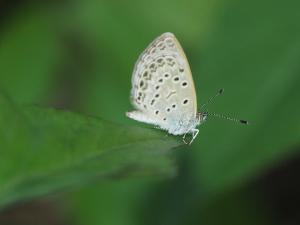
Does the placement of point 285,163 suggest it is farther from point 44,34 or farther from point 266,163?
point 44,34

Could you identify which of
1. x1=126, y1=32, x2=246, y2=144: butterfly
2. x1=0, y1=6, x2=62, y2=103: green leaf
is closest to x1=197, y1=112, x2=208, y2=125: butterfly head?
x1=126, y1=32, x2=246, y2=144: butterfly

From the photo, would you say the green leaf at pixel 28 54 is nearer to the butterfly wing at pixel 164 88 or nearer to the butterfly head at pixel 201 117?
the butterfly wing at pixel 164 88

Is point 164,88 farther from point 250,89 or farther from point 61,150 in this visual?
point 61,150

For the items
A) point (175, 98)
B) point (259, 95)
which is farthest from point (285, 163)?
point (175, 98)

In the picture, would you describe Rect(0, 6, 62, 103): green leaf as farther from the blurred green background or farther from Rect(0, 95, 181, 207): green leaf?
Rect(0, 95, 181, 207): green leaf

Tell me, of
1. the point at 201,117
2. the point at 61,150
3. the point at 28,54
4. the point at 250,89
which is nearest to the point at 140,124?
the point at 201,117

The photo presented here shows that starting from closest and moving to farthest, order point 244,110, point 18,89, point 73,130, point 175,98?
point 73,130
point 244,110
point 175,98
point 18,89
